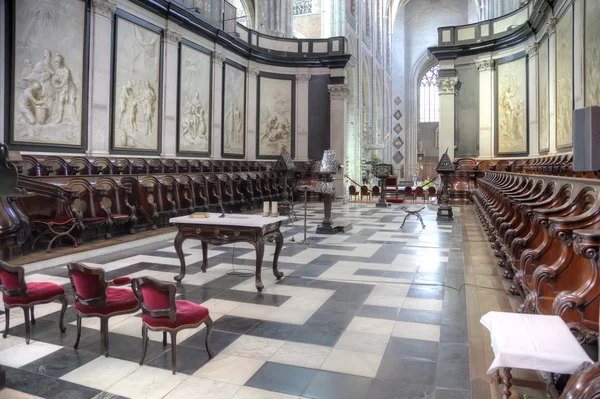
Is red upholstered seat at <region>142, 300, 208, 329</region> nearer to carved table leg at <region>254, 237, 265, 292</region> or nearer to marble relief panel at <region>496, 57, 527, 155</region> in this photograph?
carved table leg at <region>254, 237, 265, 292</region>

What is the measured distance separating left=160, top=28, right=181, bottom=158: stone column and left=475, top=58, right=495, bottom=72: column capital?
11.6 metres

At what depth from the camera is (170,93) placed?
13.2 meters

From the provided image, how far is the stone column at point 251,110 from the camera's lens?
17.9 metres

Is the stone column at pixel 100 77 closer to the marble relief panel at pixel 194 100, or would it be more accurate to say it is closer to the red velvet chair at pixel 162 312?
the marble relief panel at pixel 194 100

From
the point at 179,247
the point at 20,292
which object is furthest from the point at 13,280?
the point at 179,247

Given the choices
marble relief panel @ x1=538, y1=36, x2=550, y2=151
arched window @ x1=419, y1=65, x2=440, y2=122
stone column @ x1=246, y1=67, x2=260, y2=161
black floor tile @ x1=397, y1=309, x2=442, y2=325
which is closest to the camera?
black floor tile @ x1=397, y1=309, x2=442, y2=325

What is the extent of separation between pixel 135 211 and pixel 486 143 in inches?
543

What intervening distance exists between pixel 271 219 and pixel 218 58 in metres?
11.6

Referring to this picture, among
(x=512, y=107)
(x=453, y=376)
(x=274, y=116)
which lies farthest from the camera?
(x=274, y=116)

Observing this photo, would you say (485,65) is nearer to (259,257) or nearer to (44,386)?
(259,257)

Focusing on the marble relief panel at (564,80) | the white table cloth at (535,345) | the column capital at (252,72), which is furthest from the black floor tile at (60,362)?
the column capital at (252,72)

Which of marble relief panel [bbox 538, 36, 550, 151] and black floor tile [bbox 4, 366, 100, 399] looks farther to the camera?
marble relief panel [bbox 538, 36, 550, 151]

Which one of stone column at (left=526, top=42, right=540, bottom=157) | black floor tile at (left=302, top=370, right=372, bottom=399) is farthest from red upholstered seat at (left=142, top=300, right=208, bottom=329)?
stone column at (left=526, top=42, right=540, bottom=157)

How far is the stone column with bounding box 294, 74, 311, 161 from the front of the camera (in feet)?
63.2
